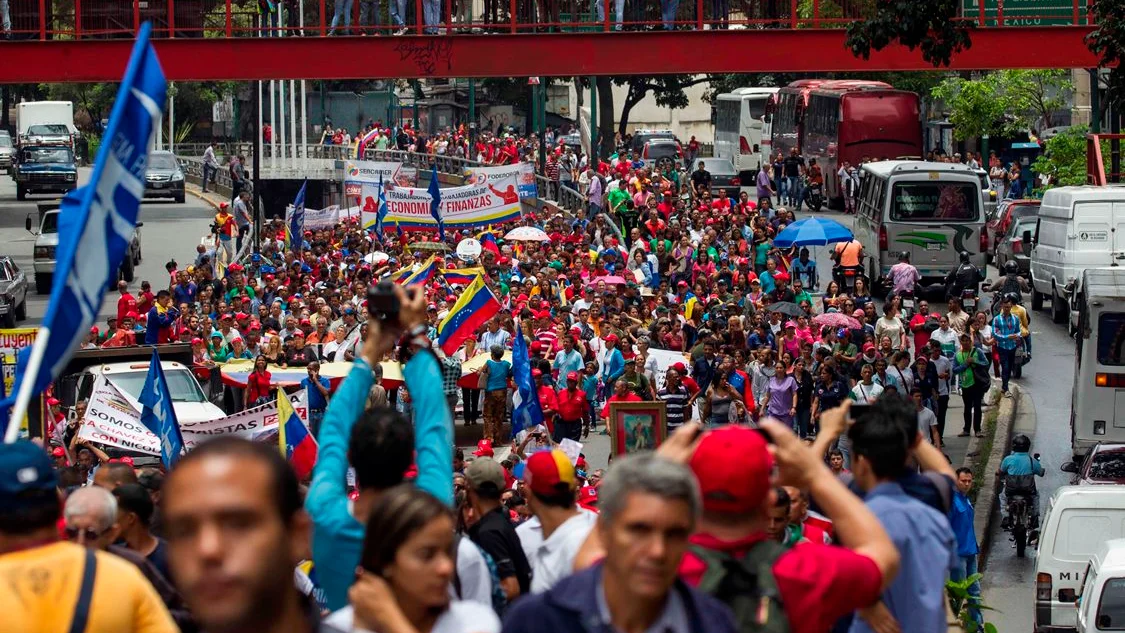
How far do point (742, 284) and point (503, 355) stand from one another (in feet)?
20.1

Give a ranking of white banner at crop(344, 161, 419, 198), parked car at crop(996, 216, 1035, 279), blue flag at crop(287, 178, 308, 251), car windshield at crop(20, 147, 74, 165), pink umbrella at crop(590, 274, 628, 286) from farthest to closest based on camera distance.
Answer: car windshield at crop(20, 147, 74, 165) → white banner at crop(344, 161, 419, 198) → parked car at crop(996, 216, 1035, 279) → blue flag at crop(287, 178, 308, 251) → pink umbrella at crop(590, 274, 628, 286)

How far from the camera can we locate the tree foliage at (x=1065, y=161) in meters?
41.1

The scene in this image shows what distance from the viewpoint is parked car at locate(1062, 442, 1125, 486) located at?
18.0 meters

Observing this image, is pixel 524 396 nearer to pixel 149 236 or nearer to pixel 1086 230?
pixel 1086 230

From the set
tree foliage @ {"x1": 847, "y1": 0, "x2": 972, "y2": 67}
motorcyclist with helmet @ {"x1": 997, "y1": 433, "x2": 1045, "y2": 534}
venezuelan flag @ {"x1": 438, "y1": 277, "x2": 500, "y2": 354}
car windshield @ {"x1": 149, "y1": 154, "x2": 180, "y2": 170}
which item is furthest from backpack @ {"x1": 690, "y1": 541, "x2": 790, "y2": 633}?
car windshield @ {"x1": 149, "y1": 154, "x2": 180, "y2": 170}

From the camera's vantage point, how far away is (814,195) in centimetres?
4853

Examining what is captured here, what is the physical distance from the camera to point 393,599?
13.8ft

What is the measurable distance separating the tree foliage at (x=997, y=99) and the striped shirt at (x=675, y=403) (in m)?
34.0

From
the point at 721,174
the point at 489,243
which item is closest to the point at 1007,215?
the point at 489,243

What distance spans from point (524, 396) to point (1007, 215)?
22262 mm

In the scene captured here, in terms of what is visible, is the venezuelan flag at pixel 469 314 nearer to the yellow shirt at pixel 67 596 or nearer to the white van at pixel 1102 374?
the white van at pixel 1102 374

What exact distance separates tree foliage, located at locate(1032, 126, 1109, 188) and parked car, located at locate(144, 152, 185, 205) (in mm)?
27152

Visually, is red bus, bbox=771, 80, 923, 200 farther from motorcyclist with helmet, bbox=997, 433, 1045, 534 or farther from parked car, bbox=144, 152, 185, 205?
motorcyclist with helmet, bbox=997, 433, 1045, 534

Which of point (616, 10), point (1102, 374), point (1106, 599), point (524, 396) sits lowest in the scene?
point (1106, 599)
